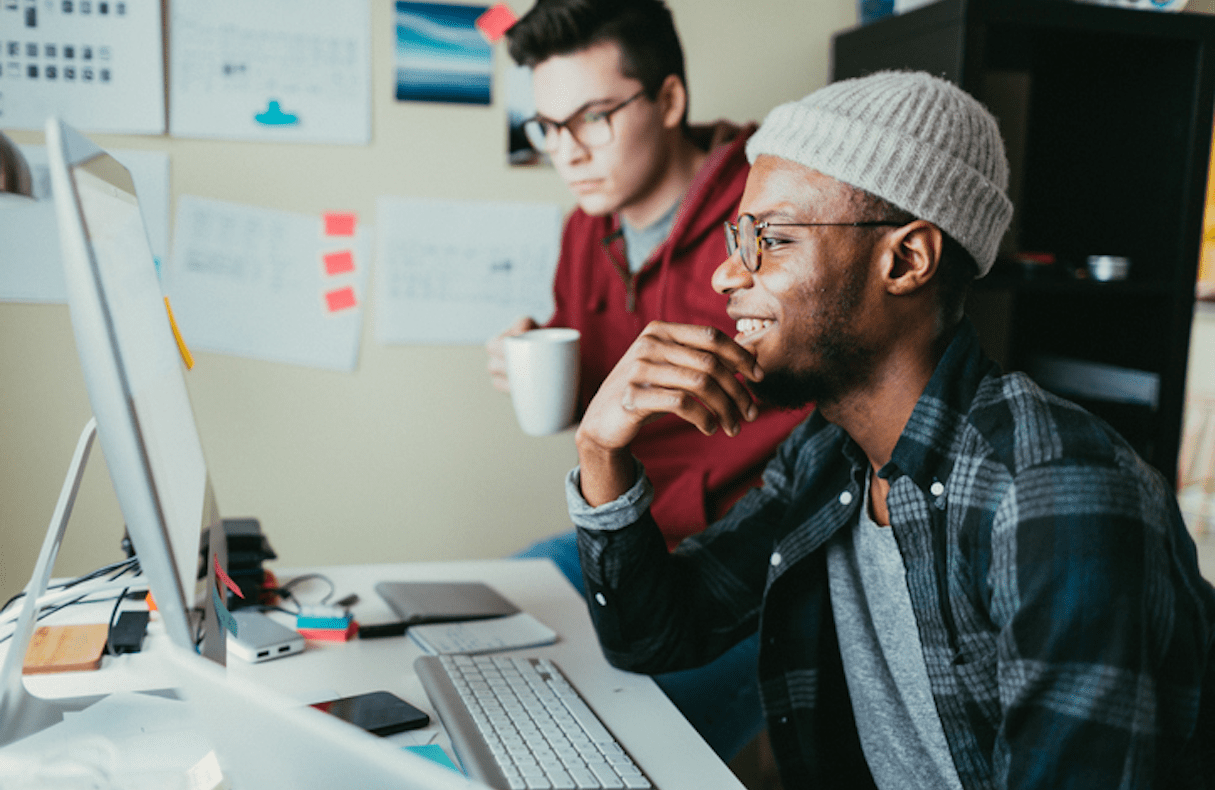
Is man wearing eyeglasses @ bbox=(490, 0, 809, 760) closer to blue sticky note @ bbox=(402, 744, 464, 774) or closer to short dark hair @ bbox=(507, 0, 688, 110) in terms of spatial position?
short dark hair @ bbox=(507, 0, 688, 110)

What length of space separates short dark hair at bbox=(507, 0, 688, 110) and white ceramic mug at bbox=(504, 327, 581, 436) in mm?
575

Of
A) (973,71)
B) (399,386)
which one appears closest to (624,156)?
(973,71)

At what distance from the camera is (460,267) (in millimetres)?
2098

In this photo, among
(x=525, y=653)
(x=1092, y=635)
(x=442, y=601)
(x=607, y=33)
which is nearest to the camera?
(x=1092, y=635)

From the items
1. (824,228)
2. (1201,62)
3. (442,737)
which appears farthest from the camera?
(1201,62)

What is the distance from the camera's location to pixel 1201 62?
6.08ft

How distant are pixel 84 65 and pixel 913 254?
1.72 metres

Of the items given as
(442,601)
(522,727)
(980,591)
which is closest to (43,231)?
(442,601)

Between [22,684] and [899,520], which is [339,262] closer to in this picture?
[22,684]

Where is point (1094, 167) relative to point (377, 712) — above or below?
above

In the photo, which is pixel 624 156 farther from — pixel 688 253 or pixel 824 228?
pixel 824 228

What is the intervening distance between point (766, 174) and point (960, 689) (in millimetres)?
584

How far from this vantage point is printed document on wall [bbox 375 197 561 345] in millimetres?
2057

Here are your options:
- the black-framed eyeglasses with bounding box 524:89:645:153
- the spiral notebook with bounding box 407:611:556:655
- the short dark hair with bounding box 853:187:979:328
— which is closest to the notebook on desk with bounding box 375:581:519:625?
the spiral notebook with bounding box 407:611:556:655
